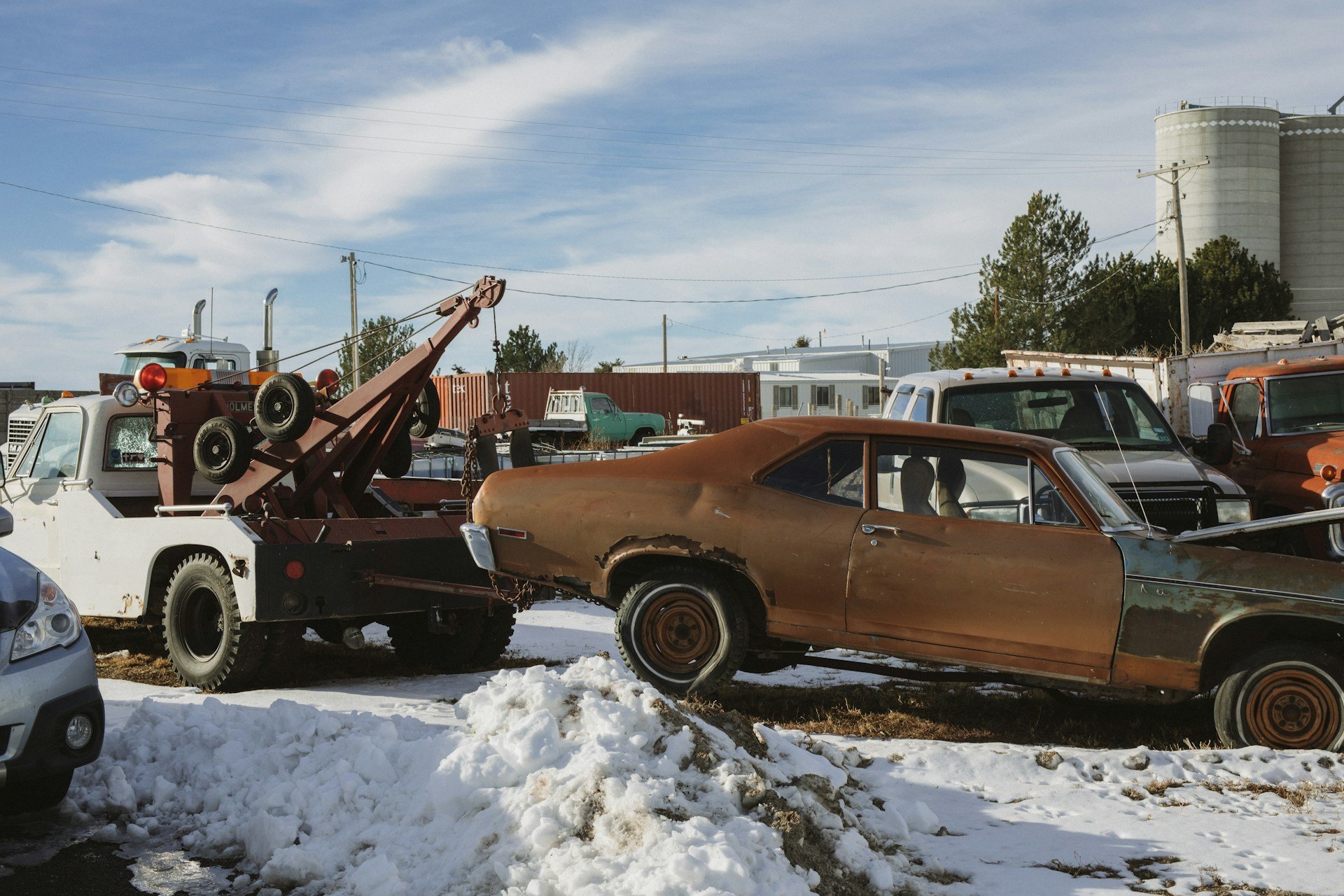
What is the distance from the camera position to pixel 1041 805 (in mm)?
5289

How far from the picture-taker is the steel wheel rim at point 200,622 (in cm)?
780

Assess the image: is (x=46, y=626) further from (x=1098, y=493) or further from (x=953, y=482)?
(x=1098, y=493)

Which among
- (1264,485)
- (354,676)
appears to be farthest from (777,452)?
(1264,485)

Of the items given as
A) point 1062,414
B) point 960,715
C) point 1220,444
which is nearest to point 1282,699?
point 960,715

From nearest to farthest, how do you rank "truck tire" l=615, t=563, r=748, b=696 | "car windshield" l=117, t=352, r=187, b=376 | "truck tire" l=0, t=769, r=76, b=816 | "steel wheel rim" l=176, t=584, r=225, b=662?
"truck tire" l=0, t=769, r=76, b=816 → "truck tire" l=615, t=563, r=748, b=696 → "steel wheel rim" l=176, t=584, r=225, b=662 → "car windshield" l=117, t=352, r=187, b=376

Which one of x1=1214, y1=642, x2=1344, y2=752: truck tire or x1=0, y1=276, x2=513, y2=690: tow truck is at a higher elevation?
x1=0, y1=276, x2=513, y2=690: tow truck

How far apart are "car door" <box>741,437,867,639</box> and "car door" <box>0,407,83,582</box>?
5.26m

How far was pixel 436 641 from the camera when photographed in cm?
882

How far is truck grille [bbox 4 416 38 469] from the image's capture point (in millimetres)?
9625

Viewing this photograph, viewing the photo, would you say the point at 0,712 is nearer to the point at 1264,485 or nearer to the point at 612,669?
the point at 612,669

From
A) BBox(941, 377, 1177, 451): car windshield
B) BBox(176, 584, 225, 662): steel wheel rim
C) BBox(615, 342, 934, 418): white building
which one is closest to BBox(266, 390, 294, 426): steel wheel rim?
BBox(176, 584, 225, 662): steel wheel rim

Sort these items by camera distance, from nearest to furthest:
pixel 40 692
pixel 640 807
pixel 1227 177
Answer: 1. pixel 640 807
2. pixel 40 692
3. pixel 1227 177

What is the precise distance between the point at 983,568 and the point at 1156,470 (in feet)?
10.6

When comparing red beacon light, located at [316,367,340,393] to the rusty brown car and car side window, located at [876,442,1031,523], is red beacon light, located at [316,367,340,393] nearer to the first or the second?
the rusty brown car
